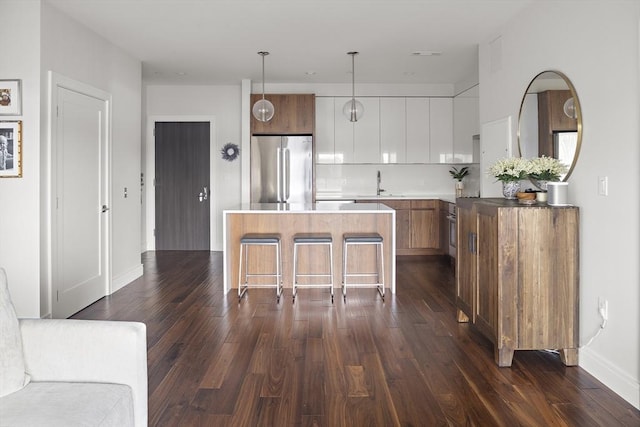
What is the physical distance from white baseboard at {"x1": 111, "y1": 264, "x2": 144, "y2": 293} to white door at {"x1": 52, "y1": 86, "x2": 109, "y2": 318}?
190mm

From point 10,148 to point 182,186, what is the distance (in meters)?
4.16

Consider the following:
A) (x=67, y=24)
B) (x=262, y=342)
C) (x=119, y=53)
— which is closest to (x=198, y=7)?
(x=67, y=24)

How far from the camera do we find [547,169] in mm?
3418

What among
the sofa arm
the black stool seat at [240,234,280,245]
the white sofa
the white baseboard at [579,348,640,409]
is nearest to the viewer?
the white sofa

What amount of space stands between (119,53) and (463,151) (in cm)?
487

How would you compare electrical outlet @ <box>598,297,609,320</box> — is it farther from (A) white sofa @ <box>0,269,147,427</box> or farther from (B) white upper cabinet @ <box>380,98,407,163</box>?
(B) white upper cabinet @ <box>380,98,407,163</box>

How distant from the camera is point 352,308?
4.59 metres

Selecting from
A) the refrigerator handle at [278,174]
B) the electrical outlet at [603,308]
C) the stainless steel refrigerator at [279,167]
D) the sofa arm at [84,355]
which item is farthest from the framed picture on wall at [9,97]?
the electrical outlet at [603,308]

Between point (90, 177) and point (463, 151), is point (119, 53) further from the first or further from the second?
point (463, 151)

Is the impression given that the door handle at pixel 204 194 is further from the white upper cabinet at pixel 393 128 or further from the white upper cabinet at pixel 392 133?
the white upper cabinet at pixel 393 128

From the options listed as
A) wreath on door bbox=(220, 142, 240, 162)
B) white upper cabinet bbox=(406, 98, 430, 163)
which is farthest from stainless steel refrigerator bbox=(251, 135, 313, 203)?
white upper cabinet bbox=(406, 98, 430, 163)

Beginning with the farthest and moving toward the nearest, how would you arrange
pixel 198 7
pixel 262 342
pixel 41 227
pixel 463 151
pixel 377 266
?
pixel 463 151
pixel 377 266
pixel 198 7
pixel 41 227
pixel 262 342

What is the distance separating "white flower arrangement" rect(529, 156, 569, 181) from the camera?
134 inches

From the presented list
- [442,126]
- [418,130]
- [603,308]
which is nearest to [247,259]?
[603,308]
